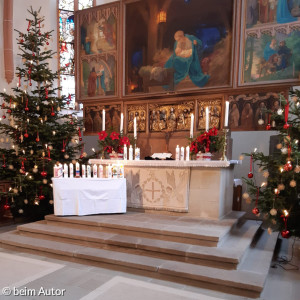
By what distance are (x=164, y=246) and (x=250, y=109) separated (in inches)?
146

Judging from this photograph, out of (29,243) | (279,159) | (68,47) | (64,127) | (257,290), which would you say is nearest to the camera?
(257,290)

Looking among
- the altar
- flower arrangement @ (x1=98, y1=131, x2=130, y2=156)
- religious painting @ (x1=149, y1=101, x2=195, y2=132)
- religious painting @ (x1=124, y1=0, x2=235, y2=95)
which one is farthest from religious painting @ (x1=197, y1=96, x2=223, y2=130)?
flower arrangement @ (x1=98, y1=131, x2=130, y2=156)

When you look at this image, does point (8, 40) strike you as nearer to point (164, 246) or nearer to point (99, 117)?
point (99, 117)

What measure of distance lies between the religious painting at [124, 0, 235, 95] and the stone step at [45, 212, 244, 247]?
3178mm

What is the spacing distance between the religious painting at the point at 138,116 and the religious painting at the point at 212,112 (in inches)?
55.2

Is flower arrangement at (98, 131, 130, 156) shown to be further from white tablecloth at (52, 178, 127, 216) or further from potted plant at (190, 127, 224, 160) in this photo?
potted plant at (190, 127, 224, 160)

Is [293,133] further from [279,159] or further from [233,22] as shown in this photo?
[233,22]

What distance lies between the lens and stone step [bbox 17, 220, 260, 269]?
3.25 metres

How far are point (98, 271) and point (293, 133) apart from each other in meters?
3.19

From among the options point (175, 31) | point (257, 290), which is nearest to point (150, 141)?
point (175, 31)

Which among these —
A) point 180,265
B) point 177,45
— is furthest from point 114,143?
point 180,265

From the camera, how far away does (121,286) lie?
2.94 m

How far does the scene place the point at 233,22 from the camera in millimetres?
5816

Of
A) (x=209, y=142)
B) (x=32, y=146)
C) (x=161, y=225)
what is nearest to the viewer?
(x=161, y=225)
